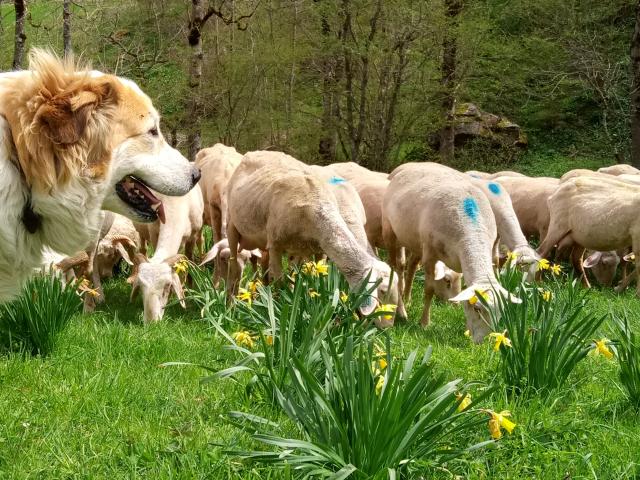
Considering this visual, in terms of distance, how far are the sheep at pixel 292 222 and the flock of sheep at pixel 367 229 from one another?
0.05ft

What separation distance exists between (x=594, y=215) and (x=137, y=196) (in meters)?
8.80

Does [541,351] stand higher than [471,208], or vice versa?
[541,351]

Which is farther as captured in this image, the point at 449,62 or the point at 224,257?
the point at 449,62

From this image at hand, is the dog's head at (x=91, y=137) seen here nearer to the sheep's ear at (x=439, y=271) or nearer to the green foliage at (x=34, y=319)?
the green foliage at (x=34, y=319)

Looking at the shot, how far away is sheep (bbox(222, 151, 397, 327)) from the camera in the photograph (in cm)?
732

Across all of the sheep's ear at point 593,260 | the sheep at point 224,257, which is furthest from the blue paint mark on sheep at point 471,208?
the sheep's ear at point 593,260

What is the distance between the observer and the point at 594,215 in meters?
10.9

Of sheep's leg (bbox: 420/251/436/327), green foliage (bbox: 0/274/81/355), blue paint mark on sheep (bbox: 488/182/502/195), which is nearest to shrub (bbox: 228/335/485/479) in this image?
green foliage (bbox: 0/274/81/355)

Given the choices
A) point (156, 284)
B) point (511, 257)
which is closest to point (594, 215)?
point (511, 257)

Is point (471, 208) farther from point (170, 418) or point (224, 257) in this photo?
point (170, 418)

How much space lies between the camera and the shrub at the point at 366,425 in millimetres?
3076

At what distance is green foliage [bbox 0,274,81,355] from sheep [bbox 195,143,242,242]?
5.24 metres

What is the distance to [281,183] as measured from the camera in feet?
26.7

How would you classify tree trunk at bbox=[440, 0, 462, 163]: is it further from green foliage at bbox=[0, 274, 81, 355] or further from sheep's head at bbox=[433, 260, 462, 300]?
green foliage at bbox=[0, 274, 81, 355]
